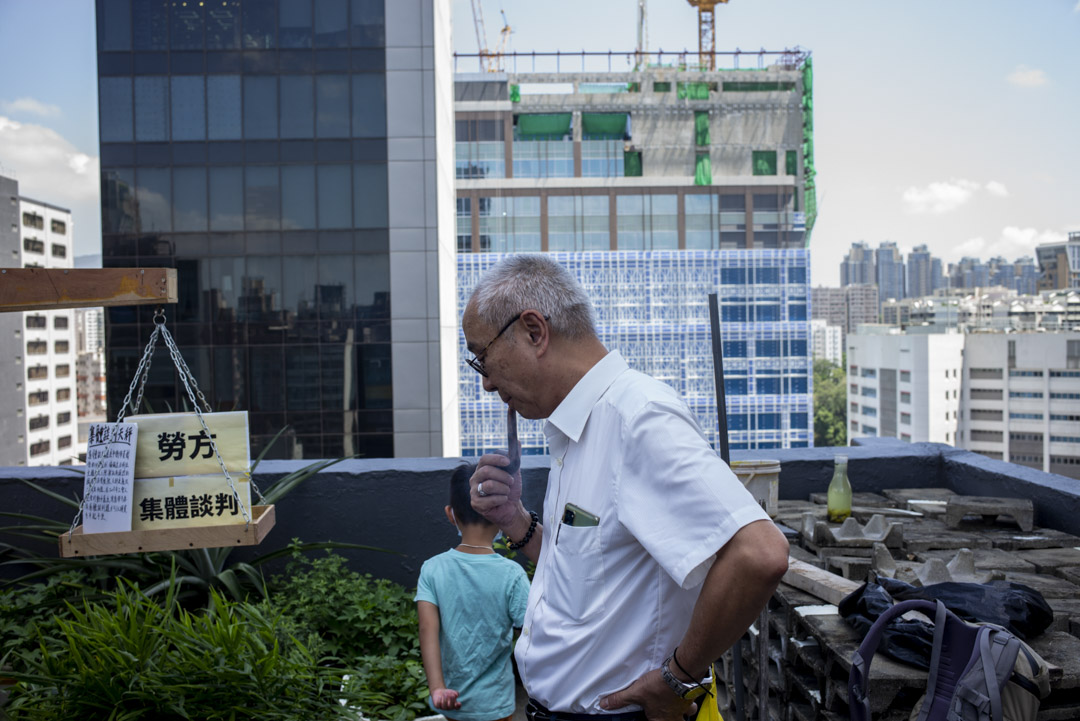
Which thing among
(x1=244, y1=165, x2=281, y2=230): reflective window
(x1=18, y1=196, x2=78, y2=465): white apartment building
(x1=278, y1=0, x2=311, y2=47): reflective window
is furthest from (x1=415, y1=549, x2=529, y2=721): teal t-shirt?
(x1=18, y1=196, x2=78, y2=465): white apartment building

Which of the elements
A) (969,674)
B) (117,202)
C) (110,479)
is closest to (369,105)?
(117,202)

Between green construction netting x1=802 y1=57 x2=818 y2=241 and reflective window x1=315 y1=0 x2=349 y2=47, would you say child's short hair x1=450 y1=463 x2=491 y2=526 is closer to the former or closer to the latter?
reflective window x1=315 y1=0 x2=349 y2=47

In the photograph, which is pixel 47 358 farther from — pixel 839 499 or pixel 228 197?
pixel 839 499

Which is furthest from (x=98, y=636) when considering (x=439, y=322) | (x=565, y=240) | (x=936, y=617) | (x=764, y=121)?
(x=764, y=121)

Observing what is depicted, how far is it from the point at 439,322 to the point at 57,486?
1657 cm

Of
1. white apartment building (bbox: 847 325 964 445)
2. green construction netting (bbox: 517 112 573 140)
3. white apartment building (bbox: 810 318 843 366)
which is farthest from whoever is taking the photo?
white apartment building (bbox: 810 318 843 366)

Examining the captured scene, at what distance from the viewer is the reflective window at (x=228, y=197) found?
68.5 feet

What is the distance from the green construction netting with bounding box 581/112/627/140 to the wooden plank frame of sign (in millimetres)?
60562

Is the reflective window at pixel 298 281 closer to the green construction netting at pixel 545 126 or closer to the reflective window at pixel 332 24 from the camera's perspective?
the reflective window at pixel 332 24

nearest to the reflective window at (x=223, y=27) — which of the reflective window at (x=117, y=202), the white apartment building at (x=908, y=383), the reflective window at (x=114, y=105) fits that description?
the reflective window at (x=114, y=105)

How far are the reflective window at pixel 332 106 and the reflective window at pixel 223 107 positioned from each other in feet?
7.24

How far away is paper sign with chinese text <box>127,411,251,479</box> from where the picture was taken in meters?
3.08

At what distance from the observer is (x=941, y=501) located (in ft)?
13.7

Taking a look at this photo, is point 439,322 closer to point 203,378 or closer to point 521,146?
point 203,378
